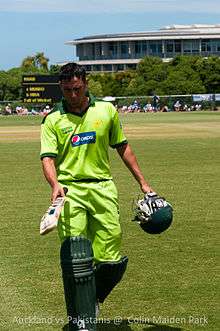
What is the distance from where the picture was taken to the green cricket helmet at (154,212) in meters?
7.33

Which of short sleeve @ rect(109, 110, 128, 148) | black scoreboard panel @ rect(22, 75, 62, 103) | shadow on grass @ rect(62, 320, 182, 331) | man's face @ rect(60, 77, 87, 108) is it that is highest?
man's face @ rect(60, 77, 87, 108)

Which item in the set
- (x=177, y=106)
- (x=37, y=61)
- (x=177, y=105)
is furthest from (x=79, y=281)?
(x=37, y=61)

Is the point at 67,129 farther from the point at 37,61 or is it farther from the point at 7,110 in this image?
the point at 37,61

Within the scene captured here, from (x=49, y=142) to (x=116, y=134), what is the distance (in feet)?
1.95

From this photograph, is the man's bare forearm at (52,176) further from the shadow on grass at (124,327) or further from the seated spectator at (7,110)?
the seated spectator at (7,110)

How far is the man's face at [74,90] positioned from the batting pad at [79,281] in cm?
103

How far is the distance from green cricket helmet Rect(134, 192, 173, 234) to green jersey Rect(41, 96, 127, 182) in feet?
1.30

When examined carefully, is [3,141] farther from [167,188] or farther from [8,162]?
[167,188]

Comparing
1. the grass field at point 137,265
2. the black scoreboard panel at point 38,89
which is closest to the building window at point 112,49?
the black scoreboard panel at point 38,89

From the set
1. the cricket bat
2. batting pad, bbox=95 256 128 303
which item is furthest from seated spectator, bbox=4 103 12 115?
the cricket bat

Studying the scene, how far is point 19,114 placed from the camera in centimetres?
8931

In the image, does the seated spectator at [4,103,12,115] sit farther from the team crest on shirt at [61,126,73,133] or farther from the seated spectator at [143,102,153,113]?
the team crest on shirt at [61,126,73,133]

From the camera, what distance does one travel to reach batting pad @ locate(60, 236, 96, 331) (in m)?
6.77

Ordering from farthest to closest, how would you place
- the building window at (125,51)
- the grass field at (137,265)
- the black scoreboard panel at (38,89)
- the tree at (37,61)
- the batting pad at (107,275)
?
the building window at (125,51), the tree at (37,61), the black scoreboard panel at (38,89), the grass field at (137,265), the batting pad at (107,275)
